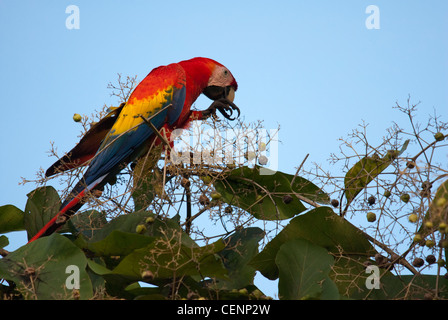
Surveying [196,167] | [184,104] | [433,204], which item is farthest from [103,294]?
[184,104]

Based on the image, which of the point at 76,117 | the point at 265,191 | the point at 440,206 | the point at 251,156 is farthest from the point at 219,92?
the point at 440,206

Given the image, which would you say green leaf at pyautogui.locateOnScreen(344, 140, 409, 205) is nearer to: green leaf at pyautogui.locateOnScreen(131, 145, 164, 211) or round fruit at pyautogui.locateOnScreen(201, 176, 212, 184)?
round fruit at pyautogui.locateOnScreen(201, 176, 212, 184)

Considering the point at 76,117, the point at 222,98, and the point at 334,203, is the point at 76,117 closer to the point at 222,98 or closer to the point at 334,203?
the point at 222,98

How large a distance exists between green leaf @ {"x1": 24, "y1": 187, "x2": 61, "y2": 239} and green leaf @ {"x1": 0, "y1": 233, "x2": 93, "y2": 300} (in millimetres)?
381

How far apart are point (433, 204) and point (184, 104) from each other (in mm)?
1745

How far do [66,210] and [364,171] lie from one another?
1.21m

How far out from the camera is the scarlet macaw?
2197 millimetres

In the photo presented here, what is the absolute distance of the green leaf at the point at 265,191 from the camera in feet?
6.49

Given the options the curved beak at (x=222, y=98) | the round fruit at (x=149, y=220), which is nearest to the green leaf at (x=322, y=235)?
the round fruit at (x=149, y=220)

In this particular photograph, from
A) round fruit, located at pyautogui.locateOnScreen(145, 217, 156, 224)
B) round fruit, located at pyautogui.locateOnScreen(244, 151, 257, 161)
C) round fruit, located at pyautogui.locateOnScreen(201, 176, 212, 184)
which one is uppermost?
round fruit, located at pyautogui.locateOnScreen(244, 151, 257, 161)

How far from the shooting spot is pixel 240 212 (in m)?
1.92

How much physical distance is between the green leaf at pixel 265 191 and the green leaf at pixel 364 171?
0.11m

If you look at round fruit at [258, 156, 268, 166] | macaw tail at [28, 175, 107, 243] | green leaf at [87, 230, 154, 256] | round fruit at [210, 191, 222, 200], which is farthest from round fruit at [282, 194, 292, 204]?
macaw tail at [28, 175, 107, 243]

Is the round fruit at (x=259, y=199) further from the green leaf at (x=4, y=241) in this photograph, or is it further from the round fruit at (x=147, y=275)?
the green leaf at (x=4, y=241)
